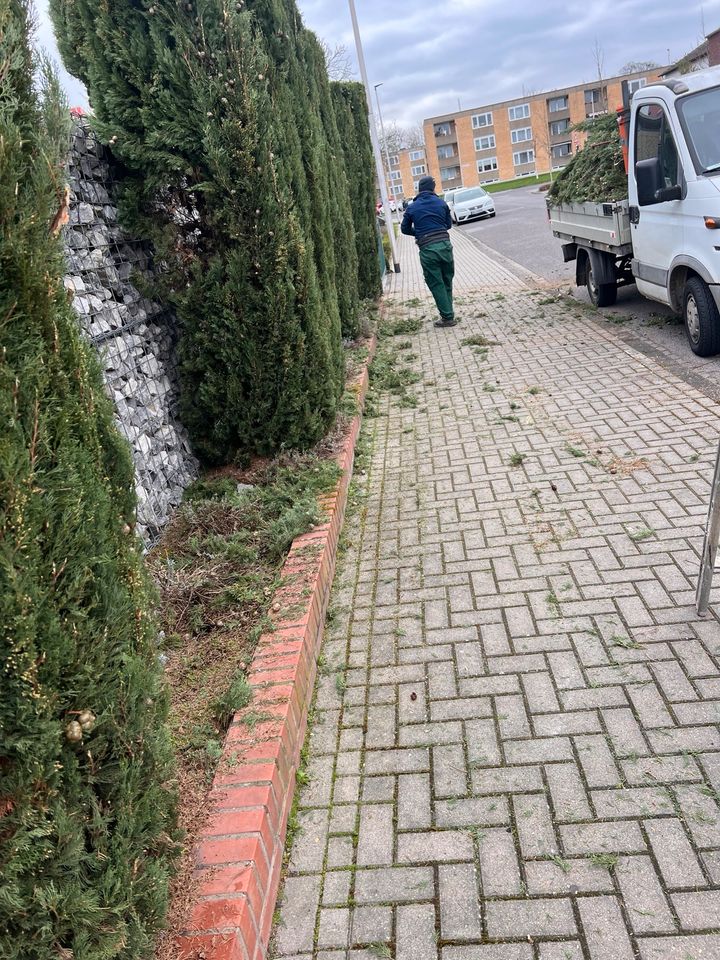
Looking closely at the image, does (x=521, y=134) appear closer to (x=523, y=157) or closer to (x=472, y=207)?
(x=523, y=157)

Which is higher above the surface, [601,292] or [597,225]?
[597,225]

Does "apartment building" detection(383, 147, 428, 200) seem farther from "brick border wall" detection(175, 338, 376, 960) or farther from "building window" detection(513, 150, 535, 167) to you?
"brick border wall" detection(175, 338, 376, 960)

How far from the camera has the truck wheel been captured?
10391mm

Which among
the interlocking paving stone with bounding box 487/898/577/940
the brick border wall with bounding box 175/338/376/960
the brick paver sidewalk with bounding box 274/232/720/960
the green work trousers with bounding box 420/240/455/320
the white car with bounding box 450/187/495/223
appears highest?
the white car with bounding box 450/187/495/223

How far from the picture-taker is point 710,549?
132 inches

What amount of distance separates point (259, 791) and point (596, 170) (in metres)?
9.66

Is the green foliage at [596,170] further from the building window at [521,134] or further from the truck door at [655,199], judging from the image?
the building window at [521,134]

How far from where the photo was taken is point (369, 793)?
2826mm

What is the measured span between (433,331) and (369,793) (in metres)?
9.42

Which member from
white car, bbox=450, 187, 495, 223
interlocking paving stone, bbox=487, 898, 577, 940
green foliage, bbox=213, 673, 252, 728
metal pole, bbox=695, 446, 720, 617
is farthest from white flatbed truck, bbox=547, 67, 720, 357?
white car, bbox=450, 187, 495, 223

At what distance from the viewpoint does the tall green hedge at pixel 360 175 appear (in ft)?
39.7

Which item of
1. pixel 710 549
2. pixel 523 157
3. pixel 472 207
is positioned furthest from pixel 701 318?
pixel 523 157

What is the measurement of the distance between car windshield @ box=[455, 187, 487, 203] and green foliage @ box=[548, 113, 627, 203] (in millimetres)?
25426

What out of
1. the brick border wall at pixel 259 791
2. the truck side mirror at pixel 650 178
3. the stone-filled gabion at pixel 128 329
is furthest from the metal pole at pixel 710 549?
the truck side mirror at pixel 650 178
